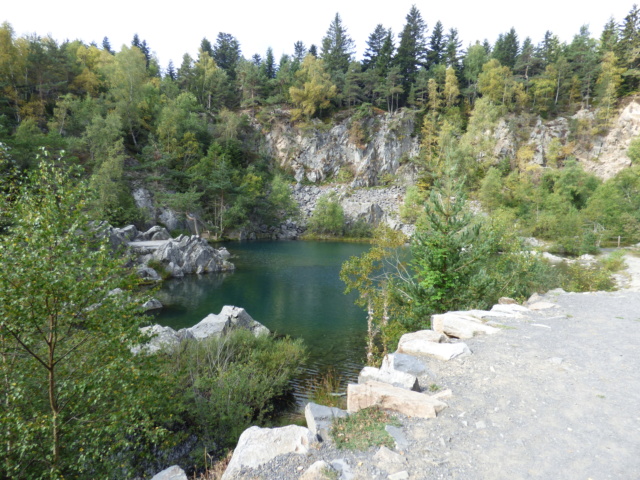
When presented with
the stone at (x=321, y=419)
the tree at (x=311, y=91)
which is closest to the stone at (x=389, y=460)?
the stone at (x=321, y=419)

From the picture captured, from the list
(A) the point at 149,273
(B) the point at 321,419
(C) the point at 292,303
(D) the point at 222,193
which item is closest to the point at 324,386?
(B) the point at 321,419

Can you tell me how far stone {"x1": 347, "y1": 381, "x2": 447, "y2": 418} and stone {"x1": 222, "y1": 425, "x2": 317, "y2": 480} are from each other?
1.00m

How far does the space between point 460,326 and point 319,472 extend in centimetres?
647

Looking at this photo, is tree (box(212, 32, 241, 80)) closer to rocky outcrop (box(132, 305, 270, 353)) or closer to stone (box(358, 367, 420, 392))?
rocky outcrop (box(132, 305, 270, 353))

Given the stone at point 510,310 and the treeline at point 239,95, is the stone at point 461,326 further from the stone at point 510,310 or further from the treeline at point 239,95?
the treeline at point 239,95

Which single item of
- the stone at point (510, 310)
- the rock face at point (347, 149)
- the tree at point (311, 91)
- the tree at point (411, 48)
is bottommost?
the stone at point (510, 310)

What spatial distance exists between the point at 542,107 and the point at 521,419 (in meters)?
83.9

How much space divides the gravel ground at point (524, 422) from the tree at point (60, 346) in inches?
124

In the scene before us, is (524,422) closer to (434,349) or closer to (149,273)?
(434,349)

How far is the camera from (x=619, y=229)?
1603 inches

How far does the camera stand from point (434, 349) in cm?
739

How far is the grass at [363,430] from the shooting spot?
4324 millimetres

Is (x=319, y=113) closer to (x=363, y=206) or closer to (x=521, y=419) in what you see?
(x=363, y=206)

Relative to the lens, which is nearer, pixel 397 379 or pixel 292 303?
pixel 397 379
